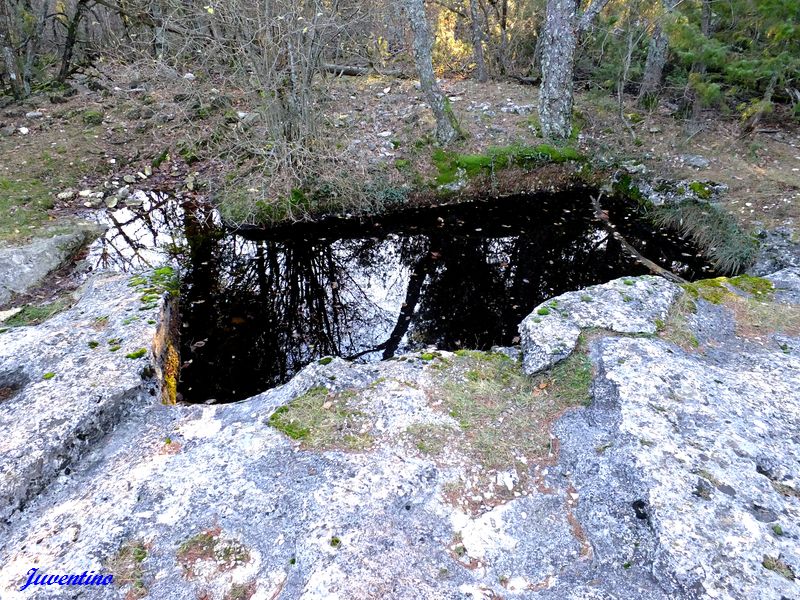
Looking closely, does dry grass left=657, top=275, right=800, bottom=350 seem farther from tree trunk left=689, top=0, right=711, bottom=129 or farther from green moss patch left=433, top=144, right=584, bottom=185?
tree trunk left=689, top=0, right=711, bottom=129

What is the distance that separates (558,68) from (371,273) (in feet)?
20.4

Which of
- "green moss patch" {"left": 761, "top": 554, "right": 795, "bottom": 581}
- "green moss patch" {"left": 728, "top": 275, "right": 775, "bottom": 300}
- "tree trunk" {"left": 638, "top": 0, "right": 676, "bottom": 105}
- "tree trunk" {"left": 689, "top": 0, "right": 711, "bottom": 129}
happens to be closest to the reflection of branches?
"green moss patch" {"left": 761, "top": 554, "right": 795, "bottom": 581}

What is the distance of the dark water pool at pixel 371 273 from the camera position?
6.75 metres

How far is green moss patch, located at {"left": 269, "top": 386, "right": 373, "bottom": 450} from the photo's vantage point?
4.24 m

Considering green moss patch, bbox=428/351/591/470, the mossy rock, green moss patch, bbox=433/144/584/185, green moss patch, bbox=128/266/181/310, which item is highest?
the mossy rock

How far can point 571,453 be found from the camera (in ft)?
13.6

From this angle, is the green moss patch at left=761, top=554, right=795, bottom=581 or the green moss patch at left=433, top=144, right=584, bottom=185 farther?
the green moss patch at left=433, top=144, right=584, bottom=185

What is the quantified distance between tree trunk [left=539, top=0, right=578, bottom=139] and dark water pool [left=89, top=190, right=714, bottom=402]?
5.33 feet

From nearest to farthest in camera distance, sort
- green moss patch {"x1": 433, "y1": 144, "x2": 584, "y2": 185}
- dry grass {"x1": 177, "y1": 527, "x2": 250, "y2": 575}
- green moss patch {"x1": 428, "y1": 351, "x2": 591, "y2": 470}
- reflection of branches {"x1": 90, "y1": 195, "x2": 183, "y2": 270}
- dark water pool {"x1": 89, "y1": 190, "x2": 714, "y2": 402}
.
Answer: dry grass {"x1": 177, "y1": 527, "x2": 250, "y2": 575}, green moss patch {"x1": 428, "y1": 351, "x2": 591, "y2": 470}, dark water pool {"x1": 89, "y1": 190, "x2": 714, "y2": 402}, reflection of branches {"x1": 90, "y1": 195, "x2": 183, "y2": 270}, green moss patch {"x1": 433, "y1": 144, "x2": 584, "y2": 185}

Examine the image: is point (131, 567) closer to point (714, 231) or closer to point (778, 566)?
point (778, 566)

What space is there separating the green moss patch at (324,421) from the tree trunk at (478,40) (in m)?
11.7

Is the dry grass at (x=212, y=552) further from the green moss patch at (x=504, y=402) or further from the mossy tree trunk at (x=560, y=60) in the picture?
the mossy tree trunk at (x=560, y=60)

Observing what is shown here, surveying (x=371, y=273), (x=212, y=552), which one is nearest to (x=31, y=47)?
(x=371, y=273)

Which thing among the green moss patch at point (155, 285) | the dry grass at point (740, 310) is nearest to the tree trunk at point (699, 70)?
the dry grass at point (740, 310)
